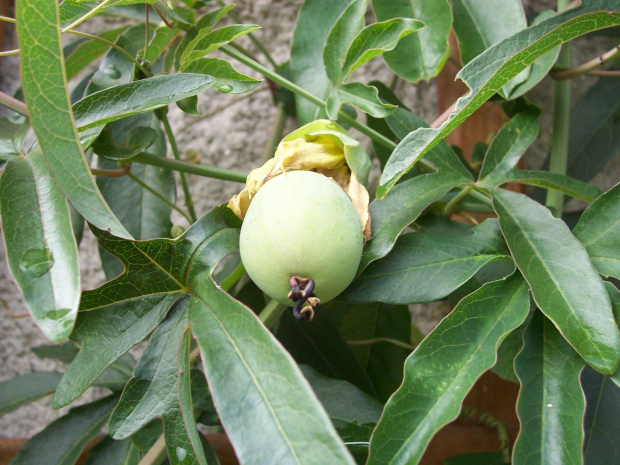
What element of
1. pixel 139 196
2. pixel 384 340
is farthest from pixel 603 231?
pixel 139 196

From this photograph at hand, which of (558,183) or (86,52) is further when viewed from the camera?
(86,52)

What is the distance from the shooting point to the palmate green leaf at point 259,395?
11.3 inches

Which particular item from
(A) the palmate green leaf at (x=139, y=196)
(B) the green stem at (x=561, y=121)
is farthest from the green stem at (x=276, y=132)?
(B) the green stem at (x=561, y=121)

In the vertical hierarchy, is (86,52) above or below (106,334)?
above

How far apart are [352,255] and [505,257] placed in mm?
168

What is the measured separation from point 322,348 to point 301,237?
0.99 feet

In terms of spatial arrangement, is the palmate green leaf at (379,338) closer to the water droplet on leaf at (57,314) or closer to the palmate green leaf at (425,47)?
the palmate green leaf at (425,47)

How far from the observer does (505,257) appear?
1.55 ft

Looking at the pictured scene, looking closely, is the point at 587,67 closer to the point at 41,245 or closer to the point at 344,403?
the point at 344,403

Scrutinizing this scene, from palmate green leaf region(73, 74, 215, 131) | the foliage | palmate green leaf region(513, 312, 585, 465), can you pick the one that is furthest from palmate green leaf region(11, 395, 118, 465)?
palmate green leaf region(513, 312, 585, 465)

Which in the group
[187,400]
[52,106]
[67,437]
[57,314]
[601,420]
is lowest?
[67,437]

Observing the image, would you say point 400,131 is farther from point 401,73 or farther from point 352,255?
point 352,255

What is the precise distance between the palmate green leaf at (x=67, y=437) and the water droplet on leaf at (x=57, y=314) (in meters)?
0.38

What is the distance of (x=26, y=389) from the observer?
27.8 inches
